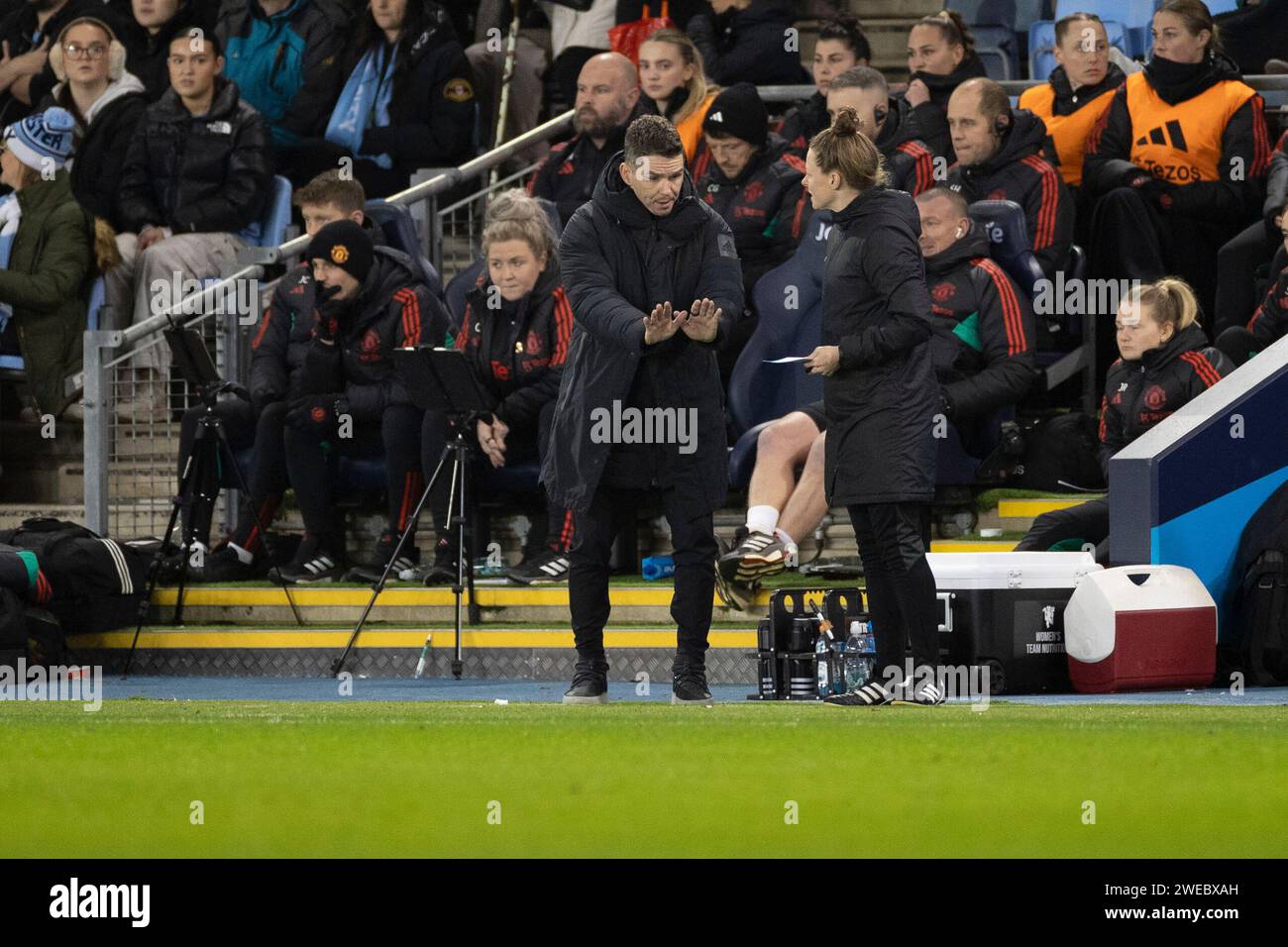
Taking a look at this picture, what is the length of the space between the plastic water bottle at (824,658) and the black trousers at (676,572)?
0.79 m

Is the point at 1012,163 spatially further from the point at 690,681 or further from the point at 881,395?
the point at 690,681

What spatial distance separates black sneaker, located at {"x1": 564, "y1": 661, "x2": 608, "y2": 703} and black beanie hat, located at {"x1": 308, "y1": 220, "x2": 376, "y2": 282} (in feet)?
15.6

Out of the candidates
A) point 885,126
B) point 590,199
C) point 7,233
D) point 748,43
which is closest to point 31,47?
point 7,233

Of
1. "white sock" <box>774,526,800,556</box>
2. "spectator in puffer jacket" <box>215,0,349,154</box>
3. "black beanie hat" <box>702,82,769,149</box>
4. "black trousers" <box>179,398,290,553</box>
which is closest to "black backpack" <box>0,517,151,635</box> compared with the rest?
"black trousers" <box>179,398,290,553</box>

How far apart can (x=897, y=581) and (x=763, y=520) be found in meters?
3.07

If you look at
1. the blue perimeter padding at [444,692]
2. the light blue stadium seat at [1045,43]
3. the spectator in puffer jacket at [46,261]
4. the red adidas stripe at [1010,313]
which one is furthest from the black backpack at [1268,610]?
the spectator in puffer jacket at [46,261]

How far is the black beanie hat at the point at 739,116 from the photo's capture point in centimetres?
1259

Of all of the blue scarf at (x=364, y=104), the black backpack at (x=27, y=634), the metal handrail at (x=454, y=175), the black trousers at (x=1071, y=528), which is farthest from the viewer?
the blue scarf at (x=364, y=104)

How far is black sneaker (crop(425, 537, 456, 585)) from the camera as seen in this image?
12.0 metres

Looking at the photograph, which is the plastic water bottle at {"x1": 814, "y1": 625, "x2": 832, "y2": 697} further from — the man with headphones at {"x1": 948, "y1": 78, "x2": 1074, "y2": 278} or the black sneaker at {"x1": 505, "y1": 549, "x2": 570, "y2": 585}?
the man with headphones at {"x1": 948, "y1": 78, "x2": 1074, "y2": 278}

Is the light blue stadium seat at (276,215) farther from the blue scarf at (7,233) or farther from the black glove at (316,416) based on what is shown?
the black glove at (316,416)

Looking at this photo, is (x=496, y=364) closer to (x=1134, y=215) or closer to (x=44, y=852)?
(x=1134, y=215)

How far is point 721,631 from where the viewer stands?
10867 mm
